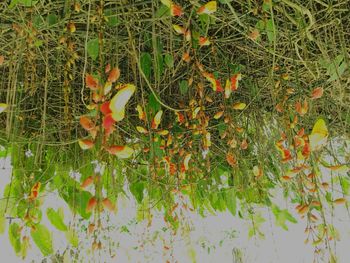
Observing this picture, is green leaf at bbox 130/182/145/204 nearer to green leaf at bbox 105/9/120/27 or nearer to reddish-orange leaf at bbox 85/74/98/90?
green leaf at bbox 105/9/120/27

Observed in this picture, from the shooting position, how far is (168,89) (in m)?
0.84

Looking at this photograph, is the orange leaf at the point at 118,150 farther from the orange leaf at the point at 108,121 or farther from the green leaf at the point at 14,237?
the green leaf at the point at 14,237

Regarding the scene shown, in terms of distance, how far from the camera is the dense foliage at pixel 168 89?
0.53 metres

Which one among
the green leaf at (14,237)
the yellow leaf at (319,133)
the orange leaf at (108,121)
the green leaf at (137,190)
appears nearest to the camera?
the orange leaf at (108,121)

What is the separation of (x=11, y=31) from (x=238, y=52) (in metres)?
0.40

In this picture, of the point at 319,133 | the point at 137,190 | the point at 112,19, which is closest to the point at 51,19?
the point at 112,19

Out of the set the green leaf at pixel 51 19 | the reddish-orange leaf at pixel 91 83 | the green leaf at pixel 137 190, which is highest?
the green leaf at pixel 51 19

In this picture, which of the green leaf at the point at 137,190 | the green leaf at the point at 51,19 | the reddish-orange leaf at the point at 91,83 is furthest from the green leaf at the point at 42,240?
the reddish-orange leaf at the point at 91,83

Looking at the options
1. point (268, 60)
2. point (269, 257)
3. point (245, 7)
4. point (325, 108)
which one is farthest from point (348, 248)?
point (245, 7)

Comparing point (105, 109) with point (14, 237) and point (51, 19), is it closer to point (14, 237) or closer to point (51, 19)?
point (51, 19)

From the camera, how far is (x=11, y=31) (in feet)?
2.13

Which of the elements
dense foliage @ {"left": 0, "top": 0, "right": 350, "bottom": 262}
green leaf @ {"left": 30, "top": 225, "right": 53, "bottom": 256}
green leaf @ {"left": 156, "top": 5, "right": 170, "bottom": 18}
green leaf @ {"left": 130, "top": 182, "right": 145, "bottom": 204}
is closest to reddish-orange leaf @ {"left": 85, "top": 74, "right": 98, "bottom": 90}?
dense foliage @ {"left": 0, "top": 0, "right": 350, "bottom": 262}

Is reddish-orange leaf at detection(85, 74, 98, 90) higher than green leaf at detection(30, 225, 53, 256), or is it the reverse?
reddish-orange leaf at detection(85, 74, 98, 90)

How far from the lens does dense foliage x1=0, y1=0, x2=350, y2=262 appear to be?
53cm
